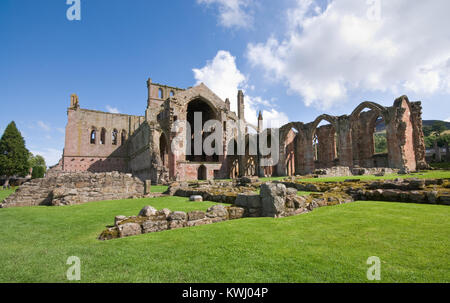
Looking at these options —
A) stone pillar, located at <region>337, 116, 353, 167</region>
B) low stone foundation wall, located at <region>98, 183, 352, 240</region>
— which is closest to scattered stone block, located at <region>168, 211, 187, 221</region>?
low stone foundation wall, located at <region>98, 183, 352, 240</region>

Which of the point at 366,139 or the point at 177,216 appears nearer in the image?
the point at 177,216

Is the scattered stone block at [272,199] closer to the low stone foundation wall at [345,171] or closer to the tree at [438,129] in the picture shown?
the low stone foundation wall at [345,171]

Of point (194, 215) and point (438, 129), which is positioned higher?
point (438, 129)

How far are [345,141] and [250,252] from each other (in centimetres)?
2783

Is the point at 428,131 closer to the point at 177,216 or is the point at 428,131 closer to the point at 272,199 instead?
the point at 272,199

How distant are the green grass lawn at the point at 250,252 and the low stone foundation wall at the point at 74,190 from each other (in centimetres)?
635

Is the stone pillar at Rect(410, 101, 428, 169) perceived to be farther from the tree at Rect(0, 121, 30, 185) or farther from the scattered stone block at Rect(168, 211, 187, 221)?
the tree at Rect(0, 121, 30, 185)

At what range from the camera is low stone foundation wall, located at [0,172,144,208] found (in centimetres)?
1058

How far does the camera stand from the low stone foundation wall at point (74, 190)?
10578 mm

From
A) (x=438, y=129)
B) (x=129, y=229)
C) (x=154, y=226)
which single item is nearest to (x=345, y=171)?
(x=154, y=226)

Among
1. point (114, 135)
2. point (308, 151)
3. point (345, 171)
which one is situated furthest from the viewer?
point (114, 135)

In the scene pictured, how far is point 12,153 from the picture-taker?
37219 millimetres

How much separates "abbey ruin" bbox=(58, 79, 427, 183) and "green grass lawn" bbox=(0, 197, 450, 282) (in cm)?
2072
